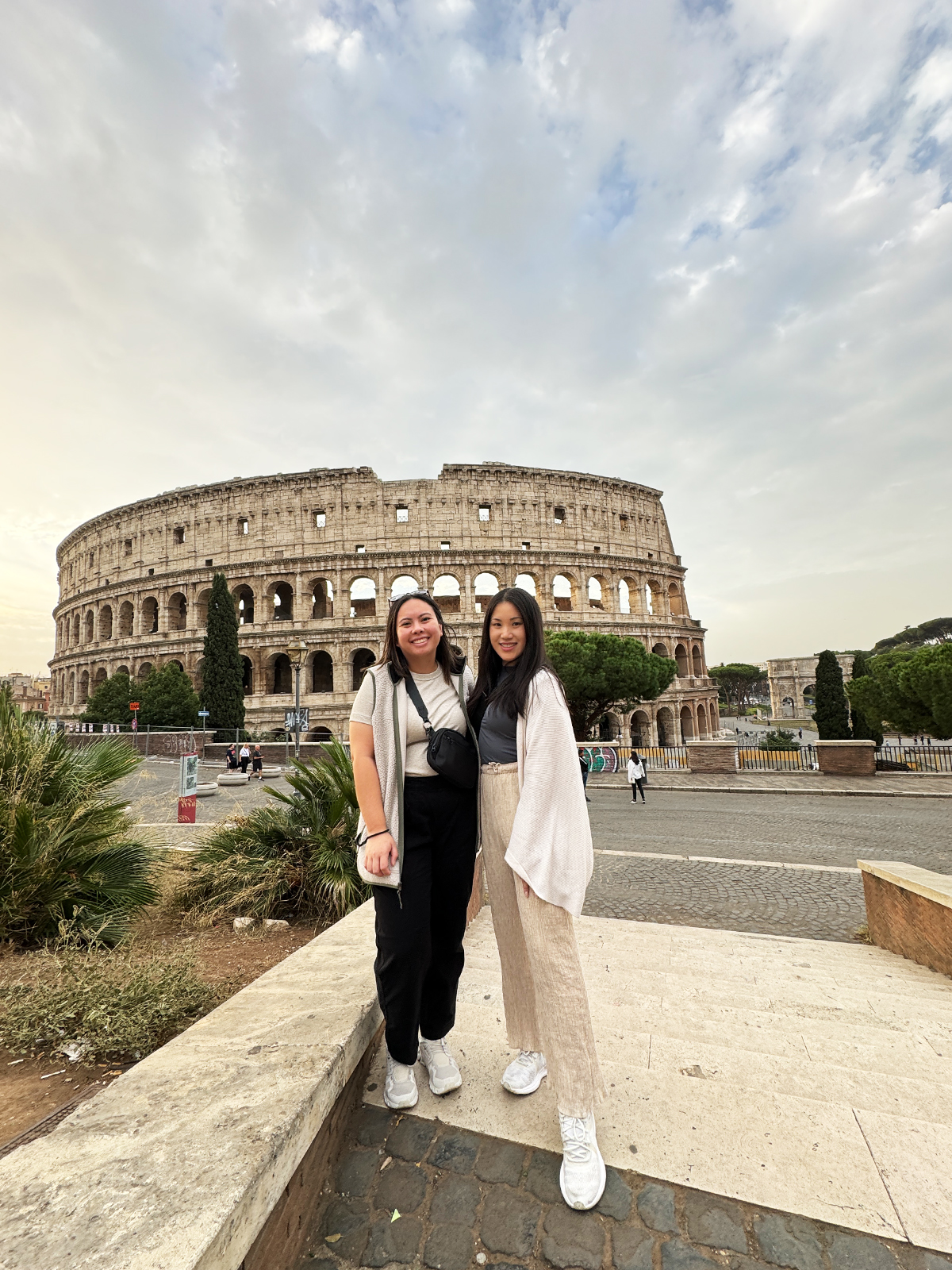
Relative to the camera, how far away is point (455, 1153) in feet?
6.03

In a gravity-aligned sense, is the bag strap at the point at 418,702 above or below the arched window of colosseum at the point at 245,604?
below

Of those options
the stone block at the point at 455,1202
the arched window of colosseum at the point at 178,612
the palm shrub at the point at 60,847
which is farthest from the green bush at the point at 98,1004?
the arched window of colosseum at the point at 178,612

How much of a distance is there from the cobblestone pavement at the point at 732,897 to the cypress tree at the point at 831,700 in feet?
80.4

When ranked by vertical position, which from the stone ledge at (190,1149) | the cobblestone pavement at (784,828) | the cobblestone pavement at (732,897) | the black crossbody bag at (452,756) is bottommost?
the cobblestone pavement at (784,828)

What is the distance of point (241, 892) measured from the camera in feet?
13.6

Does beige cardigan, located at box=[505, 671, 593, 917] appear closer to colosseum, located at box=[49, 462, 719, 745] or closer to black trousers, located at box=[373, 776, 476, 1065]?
black trousers, located at box=[373, 776, 476, 1065]

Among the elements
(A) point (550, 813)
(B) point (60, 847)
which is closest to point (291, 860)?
(B) point (60, 847)

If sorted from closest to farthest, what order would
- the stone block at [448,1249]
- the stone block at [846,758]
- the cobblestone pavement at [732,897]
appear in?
the stone block at [448,1249]
the cobblestone pavement at [732,897]
the stone block at [846,758]

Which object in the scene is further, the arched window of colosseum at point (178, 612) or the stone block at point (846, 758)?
the arched window of colosseum at point (178, 612)

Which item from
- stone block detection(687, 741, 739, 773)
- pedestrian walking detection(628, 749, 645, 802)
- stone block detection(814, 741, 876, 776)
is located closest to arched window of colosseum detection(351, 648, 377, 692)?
stone block detection(687, 741, 739, 773)

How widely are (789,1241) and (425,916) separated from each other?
1300 millimetres

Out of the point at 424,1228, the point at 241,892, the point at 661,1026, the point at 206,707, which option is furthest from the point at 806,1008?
the point at 206,707

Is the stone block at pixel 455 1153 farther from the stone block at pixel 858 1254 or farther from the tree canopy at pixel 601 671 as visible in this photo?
the tree canopy at pixel 601 671

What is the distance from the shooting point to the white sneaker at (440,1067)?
2061 mm
